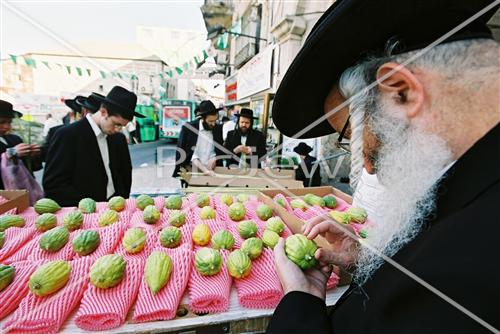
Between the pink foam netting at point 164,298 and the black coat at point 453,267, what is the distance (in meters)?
0.81

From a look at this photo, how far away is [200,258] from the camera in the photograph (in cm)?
160

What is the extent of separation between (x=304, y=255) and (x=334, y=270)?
1.14 ft

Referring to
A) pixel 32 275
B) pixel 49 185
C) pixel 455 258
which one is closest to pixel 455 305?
pixel 455 258

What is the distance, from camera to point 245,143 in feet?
19.4

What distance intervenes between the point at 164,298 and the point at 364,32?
1548 millimetres

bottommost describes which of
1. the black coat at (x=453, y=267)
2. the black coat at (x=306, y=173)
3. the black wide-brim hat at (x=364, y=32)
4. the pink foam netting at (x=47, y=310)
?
the black coat at (x=306, y=173)

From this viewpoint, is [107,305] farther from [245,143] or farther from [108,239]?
[245,143]

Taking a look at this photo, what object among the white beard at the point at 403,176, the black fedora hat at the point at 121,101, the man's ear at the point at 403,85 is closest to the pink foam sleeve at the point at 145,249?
the white beard at the point at 403,176

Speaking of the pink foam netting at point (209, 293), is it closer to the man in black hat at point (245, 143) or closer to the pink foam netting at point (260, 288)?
the pink foam netting at point (260, 288)

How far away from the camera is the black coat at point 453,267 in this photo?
0.66m

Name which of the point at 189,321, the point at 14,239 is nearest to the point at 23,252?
the point at 14,239

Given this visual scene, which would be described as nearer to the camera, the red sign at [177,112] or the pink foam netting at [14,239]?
the pink foam netting at [14,239]

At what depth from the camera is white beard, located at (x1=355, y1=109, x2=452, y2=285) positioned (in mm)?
1004

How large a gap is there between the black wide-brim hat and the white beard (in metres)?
0.29
